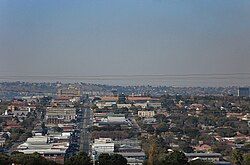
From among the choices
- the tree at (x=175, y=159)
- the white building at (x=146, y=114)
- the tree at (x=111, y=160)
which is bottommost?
the white building at (x=146, y=114)

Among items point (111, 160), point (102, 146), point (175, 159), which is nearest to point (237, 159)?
point (175, 159)

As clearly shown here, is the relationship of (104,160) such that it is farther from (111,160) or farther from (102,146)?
(102,146)

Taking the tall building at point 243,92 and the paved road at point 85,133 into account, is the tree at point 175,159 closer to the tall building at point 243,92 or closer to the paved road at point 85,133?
the paved road at point 85,133

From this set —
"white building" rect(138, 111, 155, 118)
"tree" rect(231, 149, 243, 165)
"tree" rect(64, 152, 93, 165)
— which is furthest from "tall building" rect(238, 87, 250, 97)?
"tree" rect(64, 152, 93, 165)

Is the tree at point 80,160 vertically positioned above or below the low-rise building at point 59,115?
above

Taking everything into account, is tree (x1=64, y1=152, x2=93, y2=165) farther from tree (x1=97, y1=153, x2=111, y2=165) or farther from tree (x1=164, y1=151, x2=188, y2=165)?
tree (x1=164, y1=151, x2=188, y2=165)

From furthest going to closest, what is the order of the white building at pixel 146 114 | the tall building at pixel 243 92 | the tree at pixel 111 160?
the white building at pixel 146 114, the tall building at pixel 243 92, the tree at pixel 111 160

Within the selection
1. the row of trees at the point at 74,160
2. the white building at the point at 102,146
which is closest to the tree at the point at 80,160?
the row of trees at the point at 74,160

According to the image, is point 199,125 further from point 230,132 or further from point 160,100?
point 160,100

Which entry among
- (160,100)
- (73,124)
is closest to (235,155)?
(73,124)
